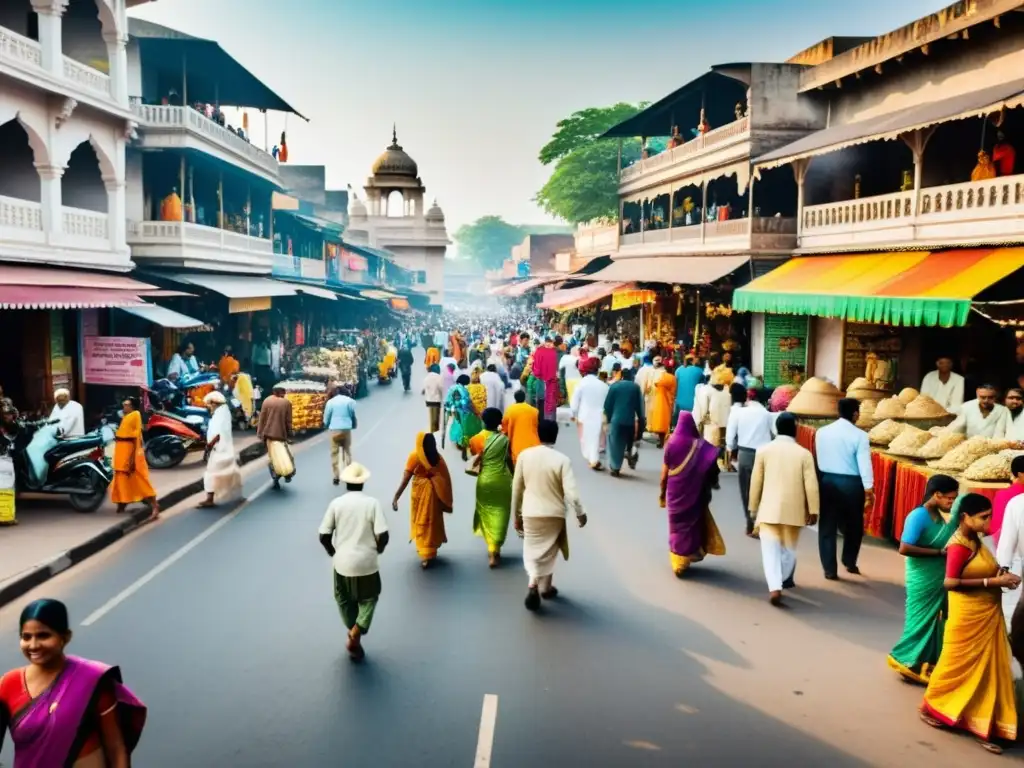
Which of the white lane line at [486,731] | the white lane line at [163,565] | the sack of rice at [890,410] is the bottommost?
the white lane line at [163,565]

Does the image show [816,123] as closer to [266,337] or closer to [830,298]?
[830,298]

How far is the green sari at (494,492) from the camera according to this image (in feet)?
29.1

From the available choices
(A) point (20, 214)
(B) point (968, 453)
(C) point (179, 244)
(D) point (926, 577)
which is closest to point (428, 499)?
(D) point (926, 577)

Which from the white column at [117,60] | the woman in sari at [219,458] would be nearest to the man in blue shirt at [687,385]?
the woman in sari at [219,458]

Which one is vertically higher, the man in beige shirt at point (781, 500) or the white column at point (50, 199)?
the white column at point (50, 199)

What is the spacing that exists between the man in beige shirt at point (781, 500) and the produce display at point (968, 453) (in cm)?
176

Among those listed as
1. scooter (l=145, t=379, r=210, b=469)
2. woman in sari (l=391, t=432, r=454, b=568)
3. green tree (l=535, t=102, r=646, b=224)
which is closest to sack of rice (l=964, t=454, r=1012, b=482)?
woman in sari (l=391, t=432, r=454, b=568)

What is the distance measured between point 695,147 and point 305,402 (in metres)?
11.4

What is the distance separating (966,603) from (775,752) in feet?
4.30

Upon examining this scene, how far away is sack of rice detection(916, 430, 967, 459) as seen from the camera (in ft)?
29.9

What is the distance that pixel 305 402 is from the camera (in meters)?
18.2

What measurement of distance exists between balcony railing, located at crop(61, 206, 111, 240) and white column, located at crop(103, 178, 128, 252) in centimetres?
8

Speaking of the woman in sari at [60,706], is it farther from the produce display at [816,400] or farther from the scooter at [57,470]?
the produce display at [816,400]

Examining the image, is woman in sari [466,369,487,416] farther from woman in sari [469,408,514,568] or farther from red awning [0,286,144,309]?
woman in sari [469,408,514,568]
